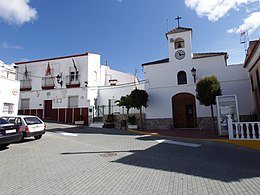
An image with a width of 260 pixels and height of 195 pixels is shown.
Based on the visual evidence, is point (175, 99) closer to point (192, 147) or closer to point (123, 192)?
point (192, 147)

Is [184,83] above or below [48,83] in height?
below

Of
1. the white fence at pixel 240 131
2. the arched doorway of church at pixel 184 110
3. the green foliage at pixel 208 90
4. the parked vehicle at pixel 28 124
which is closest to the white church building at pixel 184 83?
the arched doorway of church at pixel 184 110

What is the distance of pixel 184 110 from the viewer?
15.6 metres

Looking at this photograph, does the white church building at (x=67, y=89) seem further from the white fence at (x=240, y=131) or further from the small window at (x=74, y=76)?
the white fence at (x=240, y=131)

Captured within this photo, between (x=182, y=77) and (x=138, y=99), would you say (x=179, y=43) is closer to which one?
(x=182, y=77)

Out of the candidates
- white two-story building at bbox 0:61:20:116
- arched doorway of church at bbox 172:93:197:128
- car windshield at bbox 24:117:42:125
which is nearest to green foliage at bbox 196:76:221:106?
arched doorway of church at bbox 172:93:197:128

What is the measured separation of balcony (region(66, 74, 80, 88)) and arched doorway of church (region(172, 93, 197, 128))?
10870mm

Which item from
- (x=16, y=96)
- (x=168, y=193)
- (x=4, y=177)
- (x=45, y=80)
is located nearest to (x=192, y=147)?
(x=168, y=193)

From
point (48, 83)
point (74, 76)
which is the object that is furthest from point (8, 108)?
point (74, 76)

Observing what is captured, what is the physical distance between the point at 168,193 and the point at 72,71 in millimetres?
19699

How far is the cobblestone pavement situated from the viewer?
12.5 feet

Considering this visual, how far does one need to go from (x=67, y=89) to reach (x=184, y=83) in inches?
500

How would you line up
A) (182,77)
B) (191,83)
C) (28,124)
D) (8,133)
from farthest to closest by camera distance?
(182,77), (191,83), (28,124), (8,133)

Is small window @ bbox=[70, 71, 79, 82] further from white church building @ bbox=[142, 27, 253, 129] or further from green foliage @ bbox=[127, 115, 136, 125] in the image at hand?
green foliage @ bbox=[127, 115, 136, 125]
